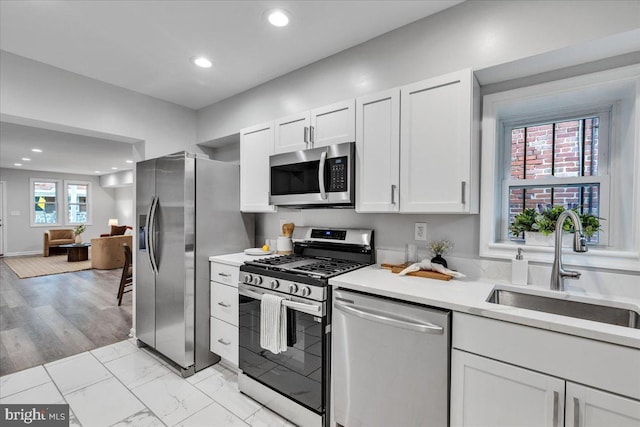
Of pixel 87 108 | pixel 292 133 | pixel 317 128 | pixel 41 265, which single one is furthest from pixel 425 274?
pixel 41 265

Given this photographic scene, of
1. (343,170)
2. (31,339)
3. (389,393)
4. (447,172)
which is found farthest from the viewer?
(31,339)

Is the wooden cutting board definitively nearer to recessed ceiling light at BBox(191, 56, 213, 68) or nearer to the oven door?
the oven door

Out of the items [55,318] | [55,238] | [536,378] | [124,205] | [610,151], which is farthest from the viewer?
[124,205]

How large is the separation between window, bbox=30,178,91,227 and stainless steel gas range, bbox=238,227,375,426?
10535 millimetres

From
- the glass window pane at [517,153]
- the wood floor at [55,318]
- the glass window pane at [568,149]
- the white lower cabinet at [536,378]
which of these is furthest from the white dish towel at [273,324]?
the wood floor at [55,318]

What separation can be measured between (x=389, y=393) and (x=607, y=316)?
1126mm

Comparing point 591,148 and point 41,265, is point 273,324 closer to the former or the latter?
point 591,148

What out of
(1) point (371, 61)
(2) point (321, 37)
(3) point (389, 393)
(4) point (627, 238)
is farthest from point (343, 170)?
(4) point (627, 238)

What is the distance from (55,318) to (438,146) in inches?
189

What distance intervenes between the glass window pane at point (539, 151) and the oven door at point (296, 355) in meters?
1.58

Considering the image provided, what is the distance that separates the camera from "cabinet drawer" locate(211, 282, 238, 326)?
95.0 inches

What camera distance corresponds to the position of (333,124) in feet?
7.24

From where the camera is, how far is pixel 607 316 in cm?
145

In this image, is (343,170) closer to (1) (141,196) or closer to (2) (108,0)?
(2) (108,0)
